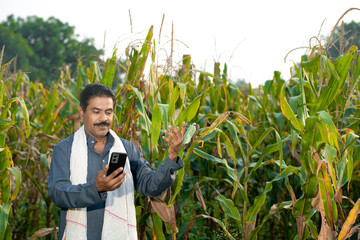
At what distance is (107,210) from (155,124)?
65cm

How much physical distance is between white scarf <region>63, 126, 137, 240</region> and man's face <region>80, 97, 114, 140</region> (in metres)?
0.10

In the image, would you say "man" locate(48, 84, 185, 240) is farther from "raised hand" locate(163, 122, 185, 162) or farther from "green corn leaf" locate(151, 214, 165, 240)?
"green corn leaf" locate(151, 214, 165, 240)

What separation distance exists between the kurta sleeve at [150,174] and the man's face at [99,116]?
0.84 ft

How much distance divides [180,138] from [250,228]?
1.15 m

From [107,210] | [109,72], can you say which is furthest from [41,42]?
[107,210]

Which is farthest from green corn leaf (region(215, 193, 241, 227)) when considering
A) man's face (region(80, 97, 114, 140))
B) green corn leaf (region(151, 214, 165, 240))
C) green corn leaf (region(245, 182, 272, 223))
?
man's face (region(80, 97, 114, 140))

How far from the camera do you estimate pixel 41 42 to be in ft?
138

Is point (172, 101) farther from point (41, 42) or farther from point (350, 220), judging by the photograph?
point (41, 42)

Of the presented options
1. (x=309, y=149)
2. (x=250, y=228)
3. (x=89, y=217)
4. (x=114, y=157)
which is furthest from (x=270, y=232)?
(x=114, y=157)

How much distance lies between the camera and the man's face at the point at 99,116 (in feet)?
7.38

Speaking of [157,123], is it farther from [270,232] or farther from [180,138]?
[270,232]

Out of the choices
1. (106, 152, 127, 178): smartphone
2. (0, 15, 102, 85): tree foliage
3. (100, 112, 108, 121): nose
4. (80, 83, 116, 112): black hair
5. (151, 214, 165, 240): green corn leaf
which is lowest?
(151, 214, 165, 240): green corn leaf

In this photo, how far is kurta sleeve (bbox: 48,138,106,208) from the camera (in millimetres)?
1985

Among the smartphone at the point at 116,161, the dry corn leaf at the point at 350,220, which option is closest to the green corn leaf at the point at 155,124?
the smartphone at the point at 116,161
